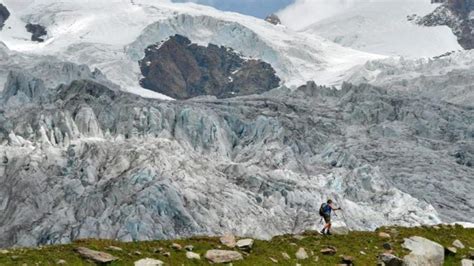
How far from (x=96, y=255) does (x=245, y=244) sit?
4.39 metres

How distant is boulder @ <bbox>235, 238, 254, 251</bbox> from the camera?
68.5 ft

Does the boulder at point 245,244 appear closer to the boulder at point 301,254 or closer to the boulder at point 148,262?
the boulder at point 301,254

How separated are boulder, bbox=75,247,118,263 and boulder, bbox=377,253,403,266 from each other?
24.3 feet

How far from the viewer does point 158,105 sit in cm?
12650

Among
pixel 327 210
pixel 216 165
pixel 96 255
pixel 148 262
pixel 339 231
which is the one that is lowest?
pixel 216 165

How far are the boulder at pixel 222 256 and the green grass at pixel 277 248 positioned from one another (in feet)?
0.62

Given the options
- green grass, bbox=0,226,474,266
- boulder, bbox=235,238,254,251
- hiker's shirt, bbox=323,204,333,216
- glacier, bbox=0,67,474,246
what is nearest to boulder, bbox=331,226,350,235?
green grass, bbox=0,226,474,266

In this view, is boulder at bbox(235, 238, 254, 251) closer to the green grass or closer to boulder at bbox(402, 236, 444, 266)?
the green grass

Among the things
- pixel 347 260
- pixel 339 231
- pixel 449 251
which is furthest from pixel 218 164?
pixel 347 260

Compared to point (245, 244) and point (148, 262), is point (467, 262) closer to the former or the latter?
point (245, 244)

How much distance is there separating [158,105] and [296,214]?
134ft

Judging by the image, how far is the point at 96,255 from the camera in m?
19.0

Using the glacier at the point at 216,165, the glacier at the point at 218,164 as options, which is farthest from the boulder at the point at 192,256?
the glacier at the point at 216,165

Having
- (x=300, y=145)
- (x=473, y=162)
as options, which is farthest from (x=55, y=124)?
(x=473, y=162)
